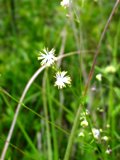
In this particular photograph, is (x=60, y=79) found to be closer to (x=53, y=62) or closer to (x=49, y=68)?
(x=53, y=62)

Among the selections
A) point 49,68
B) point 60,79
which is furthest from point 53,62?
point 49,68

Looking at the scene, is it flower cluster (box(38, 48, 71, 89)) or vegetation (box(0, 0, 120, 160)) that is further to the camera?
vegetation (box(0, 0, 120, 160))

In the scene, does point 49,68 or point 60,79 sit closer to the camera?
point 60,79

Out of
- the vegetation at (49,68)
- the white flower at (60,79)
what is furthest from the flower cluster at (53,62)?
the vegetation at (49,68)

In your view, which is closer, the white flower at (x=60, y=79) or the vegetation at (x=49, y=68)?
the white flower at (x=60, y=79)

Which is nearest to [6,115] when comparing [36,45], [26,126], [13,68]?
[26,126]

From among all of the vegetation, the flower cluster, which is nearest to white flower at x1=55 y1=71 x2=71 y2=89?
the flower cluster

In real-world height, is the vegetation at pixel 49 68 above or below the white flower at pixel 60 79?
above

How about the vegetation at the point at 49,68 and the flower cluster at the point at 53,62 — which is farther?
the vegetation at the point at 49,68

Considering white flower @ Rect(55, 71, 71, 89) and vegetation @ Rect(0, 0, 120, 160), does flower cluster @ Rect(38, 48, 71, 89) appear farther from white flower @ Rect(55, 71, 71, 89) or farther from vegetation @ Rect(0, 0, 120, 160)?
vegetation @ Rect(0, 0, 120, 160)

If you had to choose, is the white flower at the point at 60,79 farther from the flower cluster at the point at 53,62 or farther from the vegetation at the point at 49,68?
the vegetation at the point at 49,68

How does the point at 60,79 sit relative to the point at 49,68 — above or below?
below
